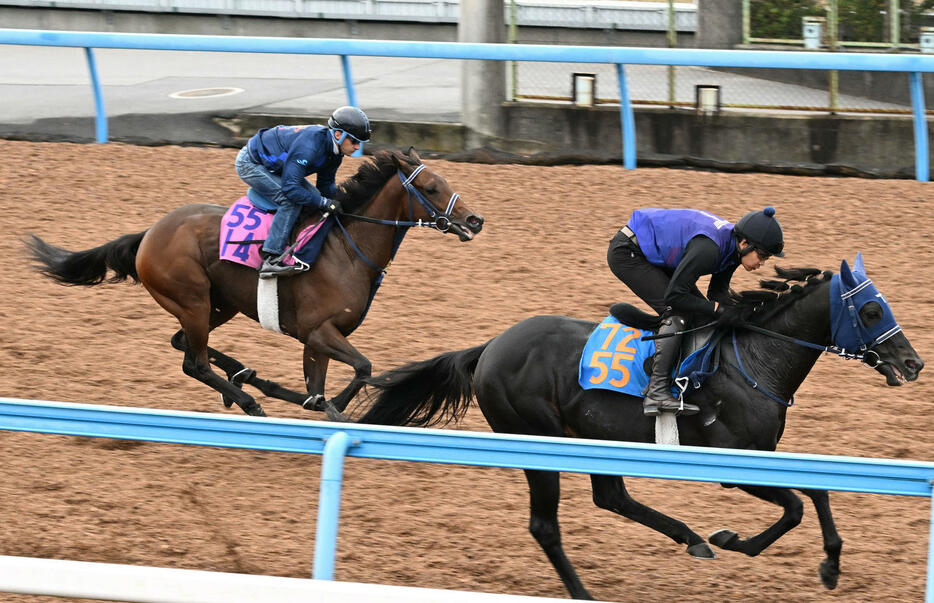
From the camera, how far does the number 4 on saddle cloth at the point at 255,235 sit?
6.50m

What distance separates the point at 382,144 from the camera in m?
11.4

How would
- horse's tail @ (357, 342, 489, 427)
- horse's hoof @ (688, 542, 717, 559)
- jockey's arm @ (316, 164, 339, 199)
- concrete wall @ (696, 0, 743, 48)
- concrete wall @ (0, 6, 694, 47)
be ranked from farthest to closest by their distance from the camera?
concrete wall @ (0, 6, 694, 47) < concrete wall @ (696, 0, 743, 48) < jockey's arm @ (316, 164, 339, 199) < horse's tail @ (357, 342, 489, 427) < horse's hoof @ (688, 542, 717, 559)

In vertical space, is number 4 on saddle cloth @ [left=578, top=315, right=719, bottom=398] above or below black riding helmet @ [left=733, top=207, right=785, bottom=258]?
below

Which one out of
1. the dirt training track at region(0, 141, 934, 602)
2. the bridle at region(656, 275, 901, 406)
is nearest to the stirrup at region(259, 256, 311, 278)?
the dirt training track at region(0, 141, 934, 602)

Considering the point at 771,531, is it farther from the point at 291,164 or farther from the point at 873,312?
the point at 291,164

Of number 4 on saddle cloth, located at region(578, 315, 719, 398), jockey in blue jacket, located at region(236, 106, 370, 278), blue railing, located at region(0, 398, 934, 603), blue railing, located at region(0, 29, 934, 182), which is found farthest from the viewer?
blue railing, located at region(0, 29, 934, 182)

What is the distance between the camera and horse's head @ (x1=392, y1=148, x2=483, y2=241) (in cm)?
653

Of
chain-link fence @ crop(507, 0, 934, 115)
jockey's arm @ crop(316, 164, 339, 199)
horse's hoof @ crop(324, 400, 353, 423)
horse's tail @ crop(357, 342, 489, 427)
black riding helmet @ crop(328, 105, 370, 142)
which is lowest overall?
horse's hoof @ crop(324, 400, 353, 423)

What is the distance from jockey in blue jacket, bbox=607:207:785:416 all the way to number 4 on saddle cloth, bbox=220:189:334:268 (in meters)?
1.92

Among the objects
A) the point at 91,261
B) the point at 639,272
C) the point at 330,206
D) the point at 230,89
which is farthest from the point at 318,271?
the point at 230,89

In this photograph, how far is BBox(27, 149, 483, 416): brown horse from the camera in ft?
21.2

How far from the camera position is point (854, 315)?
4727mm

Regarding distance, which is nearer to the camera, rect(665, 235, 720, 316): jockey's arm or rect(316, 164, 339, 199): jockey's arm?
rect(665, 235, 720, 316): jockey's arm

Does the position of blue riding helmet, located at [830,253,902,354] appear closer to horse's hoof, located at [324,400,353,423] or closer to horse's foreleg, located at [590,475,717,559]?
horse's foreleg, located at [590,475,717,559]
